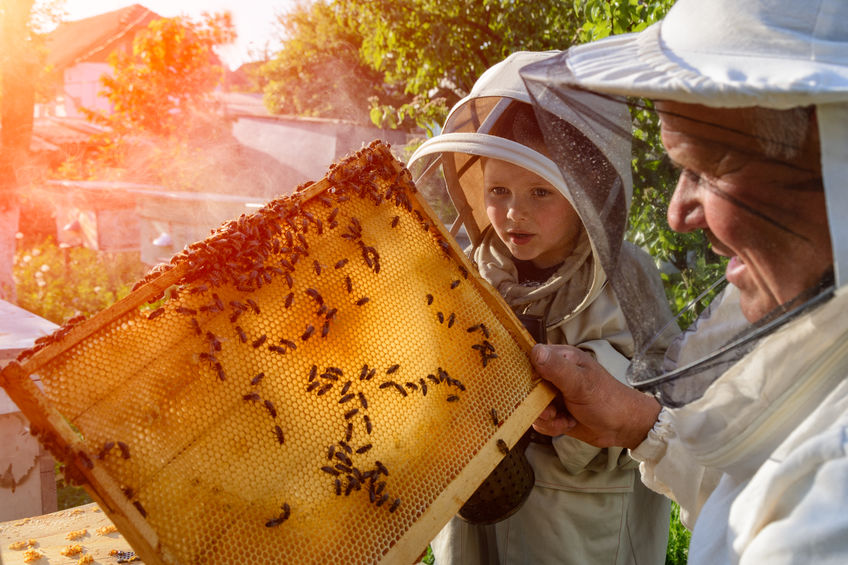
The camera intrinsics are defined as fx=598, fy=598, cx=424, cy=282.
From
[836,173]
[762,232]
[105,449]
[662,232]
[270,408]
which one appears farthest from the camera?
[270,408]

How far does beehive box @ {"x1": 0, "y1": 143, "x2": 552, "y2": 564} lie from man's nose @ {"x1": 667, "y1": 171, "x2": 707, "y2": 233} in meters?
0.99

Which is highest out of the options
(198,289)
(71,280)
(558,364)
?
(198,289)

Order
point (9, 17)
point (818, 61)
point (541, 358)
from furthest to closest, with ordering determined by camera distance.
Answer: point (9, 17) < point (541, 358) < point (818, 61)

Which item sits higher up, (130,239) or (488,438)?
(488,438)

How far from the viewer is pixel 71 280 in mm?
10734

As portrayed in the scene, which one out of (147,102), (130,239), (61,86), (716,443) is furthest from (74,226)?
(61,86)

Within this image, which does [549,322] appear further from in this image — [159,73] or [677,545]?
[159,73]

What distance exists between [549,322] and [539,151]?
Answer: 0.82 m

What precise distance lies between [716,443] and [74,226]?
48.8ft

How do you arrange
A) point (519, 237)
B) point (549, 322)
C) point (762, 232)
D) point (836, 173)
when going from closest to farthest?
point (836, 173) < point (762, 232) < point (549, 322) < point (519, 237)

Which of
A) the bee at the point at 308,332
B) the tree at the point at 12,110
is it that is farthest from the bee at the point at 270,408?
the tree at the point at 12,110

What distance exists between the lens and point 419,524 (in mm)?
1991

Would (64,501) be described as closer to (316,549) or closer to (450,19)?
(316,549)

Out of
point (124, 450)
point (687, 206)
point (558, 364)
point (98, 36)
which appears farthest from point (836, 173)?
point (98, 36)
